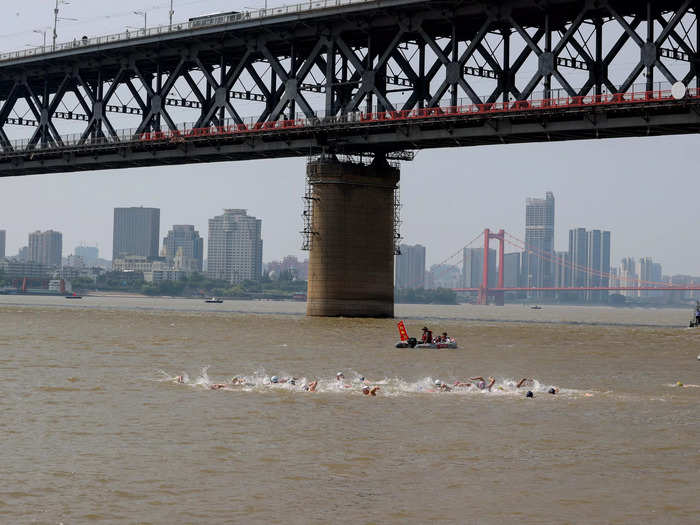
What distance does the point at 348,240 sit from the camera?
314 ft

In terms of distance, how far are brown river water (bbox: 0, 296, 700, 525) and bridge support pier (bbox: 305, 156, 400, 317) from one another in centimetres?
4002

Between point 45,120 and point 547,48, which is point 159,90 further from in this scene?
point 547,48

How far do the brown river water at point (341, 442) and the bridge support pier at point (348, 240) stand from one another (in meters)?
40.0

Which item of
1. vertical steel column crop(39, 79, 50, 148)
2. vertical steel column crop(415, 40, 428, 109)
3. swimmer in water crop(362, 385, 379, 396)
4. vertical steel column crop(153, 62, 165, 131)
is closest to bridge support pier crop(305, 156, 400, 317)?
vertical steel column crop(415, 40, 428, 109)

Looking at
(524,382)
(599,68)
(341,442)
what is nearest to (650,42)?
(599,68)

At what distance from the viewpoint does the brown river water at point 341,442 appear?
21.8m

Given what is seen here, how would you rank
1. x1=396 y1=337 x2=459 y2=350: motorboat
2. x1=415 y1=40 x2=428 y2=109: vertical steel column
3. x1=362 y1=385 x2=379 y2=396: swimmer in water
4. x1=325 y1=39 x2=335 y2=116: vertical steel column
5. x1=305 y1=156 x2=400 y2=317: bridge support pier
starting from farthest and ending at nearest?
x1=325 y1=39 x2=335 y2=116: vertical steel column < x1=415 y1=40 x2=428 y2=109: vertical steel column < x1=305 y1=156 x2=400 y2=317: bridge support pier < x1=396 y1=337 x2=459 y2=350: motorboat < x1=362 y1=385 x2=379 y2=396: swimmer in water

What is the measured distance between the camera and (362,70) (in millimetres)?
98062

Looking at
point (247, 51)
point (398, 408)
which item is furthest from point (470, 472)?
point (247, 51)

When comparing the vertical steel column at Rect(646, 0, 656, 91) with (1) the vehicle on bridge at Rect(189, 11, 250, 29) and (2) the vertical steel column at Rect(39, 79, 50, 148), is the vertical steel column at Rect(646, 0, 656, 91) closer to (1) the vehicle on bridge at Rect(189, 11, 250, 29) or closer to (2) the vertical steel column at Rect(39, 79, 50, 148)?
(1) the vehicle on bridge at Rect(189, 11, 250, 29)

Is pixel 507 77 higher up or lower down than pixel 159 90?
lower down

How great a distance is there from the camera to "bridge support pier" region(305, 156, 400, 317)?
314ft

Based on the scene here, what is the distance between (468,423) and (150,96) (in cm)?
9015

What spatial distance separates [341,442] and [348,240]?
67.3 metres
